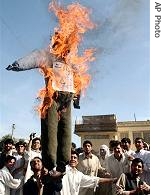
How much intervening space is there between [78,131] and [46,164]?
349 millimetres

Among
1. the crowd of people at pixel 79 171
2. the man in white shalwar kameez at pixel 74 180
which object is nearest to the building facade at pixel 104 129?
the crowd of people at pixel 79 171

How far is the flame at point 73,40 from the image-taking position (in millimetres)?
1877

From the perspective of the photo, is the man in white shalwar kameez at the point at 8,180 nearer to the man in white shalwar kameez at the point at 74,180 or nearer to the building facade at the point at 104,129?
the man in white shalwar kameez at the point at 74,180

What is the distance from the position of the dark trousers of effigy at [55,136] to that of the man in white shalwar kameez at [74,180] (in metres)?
0.13

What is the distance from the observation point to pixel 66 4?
194cm

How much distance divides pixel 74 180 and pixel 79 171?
8 cm

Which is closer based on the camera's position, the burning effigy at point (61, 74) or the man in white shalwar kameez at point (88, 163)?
the burning effigy at point (61, 74)

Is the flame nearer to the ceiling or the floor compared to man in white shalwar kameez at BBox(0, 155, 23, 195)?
nearer to the ceiling

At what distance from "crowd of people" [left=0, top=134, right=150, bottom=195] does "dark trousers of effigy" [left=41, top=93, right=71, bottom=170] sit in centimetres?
6

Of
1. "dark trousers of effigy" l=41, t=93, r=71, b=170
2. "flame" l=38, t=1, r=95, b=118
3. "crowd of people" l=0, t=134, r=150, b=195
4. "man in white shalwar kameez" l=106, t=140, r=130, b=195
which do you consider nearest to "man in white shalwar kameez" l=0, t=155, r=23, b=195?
"crowd of people" l=0, t=134, r=150, b=195

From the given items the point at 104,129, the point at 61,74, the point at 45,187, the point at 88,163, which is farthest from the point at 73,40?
the point at 45,187

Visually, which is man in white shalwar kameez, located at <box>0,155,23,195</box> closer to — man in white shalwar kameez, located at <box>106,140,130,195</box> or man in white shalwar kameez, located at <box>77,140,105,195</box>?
man in white shalwar kameez, located at <box>77,140,105,195</box>

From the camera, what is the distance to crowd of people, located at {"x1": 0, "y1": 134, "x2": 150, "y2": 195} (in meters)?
1.73
